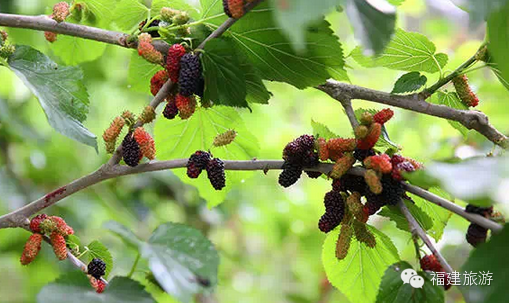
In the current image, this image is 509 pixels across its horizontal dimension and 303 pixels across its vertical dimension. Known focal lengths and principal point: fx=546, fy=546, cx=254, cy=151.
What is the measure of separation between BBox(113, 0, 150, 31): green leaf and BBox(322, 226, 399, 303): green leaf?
0.41 m

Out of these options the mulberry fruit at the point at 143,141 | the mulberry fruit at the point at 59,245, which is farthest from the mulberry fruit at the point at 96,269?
the mulberry fruit at the point at 143,141

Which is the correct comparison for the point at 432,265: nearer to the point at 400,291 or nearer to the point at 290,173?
the point at 400,291

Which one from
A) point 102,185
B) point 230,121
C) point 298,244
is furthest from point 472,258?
point 102,185

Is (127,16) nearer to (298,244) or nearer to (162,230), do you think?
(162,230)

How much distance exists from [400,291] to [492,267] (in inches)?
5.6

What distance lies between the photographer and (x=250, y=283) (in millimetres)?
1989

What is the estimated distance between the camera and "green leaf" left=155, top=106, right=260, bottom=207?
81cm

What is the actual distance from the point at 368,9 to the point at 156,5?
14.5 inches

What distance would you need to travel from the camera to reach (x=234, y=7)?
574mm

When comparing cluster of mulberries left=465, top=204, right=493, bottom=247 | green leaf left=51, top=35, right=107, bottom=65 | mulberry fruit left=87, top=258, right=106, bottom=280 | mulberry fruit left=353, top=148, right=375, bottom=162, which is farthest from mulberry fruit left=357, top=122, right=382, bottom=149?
green leaf left=51, top=35, right=107, bottom=65

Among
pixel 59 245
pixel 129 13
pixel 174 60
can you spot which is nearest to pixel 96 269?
pixel 59 245

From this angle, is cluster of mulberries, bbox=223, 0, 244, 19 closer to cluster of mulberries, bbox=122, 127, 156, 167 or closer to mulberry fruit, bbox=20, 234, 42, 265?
cluster of mulberries, bbox=122, 127, 156, 167

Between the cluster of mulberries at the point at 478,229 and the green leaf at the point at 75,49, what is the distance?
2.21ft

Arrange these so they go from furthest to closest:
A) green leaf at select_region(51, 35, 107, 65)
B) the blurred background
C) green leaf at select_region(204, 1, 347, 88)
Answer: the blurred background → green leaf at select_region(51, 35, 107, 65) → green leaf at select_region(204, 1, 347, 88)
